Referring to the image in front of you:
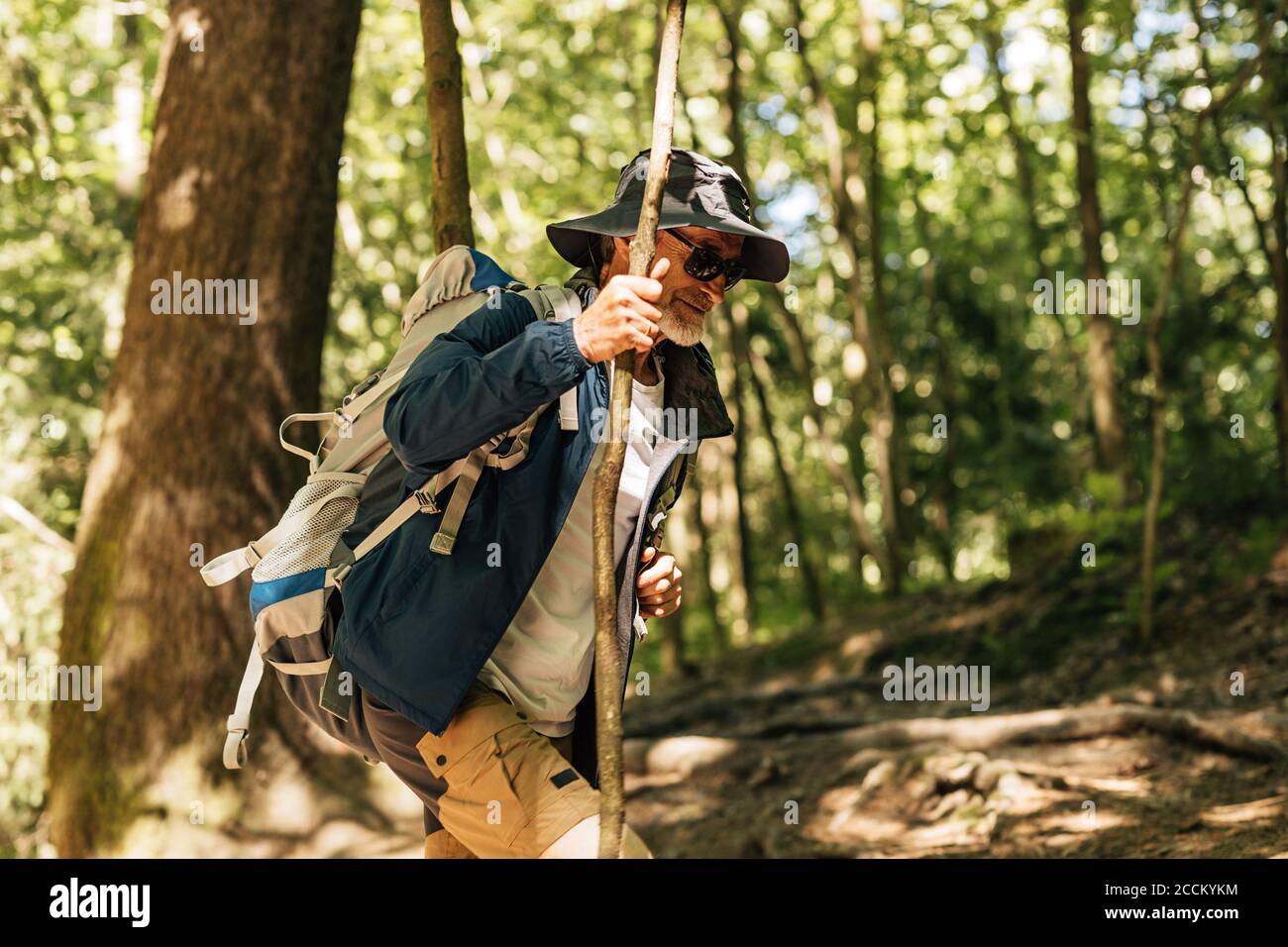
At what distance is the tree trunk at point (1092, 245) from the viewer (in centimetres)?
1169

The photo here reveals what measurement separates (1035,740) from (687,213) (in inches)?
207

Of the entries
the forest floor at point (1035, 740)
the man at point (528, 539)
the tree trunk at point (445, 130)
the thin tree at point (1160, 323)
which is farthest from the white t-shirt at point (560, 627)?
the thin tree at point (1160, 323)

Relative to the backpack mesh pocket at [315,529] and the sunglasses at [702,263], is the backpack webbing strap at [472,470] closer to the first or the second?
the backpack mesh pocket at [315,529]

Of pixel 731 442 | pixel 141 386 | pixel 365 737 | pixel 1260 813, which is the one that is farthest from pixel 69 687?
pixel 731 442

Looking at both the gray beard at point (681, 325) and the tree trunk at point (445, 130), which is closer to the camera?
the gray beard at point (681, 325)

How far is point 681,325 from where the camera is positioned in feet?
10.3

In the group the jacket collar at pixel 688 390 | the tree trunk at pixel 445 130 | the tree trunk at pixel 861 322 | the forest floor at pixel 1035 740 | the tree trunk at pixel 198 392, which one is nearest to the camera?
the jacket collar at pixel 688 390

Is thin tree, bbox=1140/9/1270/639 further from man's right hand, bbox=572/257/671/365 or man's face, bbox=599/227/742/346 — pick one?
man's right hand, bbox=572/257/671/365

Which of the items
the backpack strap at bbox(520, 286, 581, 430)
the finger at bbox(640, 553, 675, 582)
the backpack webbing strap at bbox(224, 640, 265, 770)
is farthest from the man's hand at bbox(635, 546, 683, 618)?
the backpack webbing strap at bbox(224, 640, 265, 770)

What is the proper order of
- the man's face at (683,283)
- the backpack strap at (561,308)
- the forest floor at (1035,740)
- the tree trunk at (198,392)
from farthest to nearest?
1. the tree trunk at (198,392)
2. the forest floor at (1035,740)
3. the man's face at (683,283)
4. the backpack strap at (561,308)

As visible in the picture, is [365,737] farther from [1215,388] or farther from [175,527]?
[1215,388]

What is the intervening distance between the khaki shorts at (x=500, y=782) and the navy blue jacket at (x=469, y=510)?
0.15 m

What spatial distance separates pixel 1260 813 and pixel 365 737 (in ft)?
14.3

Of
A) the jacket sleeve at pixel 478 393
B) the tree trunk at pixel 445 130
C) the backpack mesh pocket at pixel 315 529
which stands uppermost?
the tree trunk at pixel 445 130
